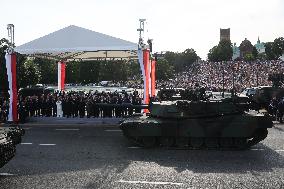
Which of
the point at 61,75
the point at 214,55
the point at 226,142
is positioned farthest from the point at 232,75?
the point at 226,142

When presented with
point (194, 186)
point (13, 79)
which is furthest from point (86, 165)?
point (13, 79)

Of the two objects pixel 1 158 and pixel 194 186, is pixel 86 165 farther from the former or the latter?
pixel 194 186

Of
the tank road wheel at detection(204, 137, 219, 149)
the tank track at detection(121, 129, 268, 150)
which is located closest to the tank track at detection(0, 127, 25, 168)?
the tank track at detection(121, 129, 268, 150)

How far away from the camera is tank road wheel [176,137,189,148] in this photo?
611 inches

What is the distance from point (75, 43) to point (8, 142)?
36.4ft

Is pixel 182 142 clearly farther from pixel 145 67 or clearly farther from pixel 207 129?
pixel 145 67

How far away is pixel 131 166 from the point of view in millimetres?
12273

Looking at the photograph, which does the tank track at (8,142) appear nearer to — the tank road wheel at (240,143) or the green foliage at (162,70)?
the tank road wheel at (240,143)

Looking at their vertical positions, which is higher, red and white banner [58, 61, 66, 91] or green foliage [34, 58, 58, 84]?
green foliage [34, 58, 58, 84]

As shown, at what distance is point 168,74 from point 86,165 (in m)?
84.9

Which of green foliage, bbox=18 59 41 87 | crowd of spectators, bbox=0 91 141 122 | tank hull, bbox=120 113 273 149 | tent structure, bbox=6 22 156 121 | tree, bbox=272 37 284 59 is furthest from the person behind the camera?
tree, bbox=272 37 284 59

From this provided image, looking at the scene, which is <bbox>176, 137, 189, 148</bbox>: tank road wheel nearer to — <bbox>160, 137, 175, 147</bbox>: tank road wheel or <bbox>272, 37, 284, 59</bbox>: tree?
<bbox>160, 137, 175, 147</bbox>: tank road wheel

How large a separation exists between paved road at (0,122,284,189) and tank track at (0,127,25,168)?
2.18ft

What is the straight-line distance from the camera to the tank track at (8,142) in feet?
34.2
